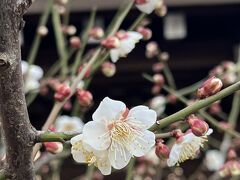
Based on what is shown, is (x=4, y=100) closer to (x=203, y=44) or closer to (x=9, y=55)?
(x=9, y=55)

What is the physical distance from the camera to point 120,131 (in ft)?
2.70

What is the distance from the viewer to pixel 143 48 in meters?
2.80

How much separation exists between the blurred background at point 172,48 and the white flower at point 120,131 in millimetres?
1695

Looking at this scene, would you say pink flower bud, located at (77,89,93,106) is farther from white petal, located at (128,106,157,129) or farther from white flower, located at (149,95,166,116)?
white flower, located at (149,95,166,116)

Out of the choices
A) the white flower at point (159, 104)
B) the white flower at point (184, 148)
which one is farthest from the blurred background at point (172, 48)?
the white flower at point (184, 148)

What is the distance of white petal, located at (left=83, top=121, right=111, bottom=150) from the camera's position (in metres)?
0.74

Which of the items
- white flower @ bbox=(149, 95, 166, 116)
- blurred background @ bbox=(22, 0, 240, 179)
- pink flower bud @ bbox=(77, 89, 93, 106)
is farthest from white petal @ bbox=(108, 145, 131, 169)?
blurred background @ bbox=(22, 0, 240, 179)

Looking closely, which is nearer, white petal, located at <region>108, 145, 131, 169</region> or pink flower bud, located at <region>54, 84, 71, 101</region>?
white petal, located at <region>108, 145, 131, 169</region>

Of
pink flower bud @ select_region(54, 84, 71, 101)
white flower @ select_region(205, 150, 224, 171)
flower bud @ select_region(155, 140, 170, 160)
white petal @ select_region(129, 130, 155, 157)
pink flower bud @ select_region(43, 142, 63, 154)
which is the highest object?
white petal @ select_region(129, 130, 155, 157)

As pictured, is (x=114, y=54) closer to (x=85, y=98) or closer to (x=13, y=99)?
(x=85, y=98)

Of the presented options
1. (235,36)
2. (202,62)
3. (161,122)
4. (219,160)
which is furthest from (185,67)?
(161,122)

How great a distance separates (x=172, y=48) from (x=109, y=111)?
6.84 feet

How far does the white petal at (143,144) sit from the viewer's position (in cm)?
76

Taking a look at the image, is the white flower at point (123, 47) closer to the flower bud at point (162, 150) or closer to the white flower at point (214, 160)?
the flower bud at point (162, 150)
